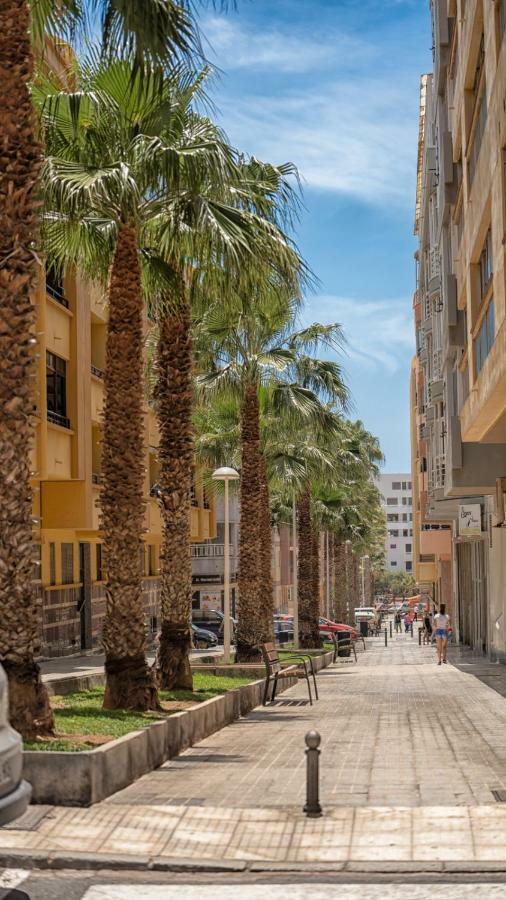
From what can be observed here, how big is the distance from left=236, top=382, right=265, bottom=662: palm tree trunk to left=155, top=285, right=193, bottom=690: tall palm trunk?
10.3 meters

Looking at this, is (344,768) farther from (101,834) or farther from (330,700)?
(330,700)

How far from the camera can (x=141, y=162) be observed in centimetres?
1571

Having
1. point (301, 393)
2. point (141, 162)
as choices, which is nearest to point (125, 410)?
point (141, 162)

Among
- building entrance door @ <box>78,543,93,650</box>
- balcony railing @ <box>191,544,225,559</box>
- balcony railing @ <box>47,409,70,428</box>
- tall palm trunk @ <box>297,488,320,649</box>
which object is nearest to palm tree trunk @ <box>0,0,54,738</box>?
balcony railing @ <box>47,409,70,428</box>

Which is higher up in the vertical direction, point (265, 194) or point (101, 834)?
point (265, 194)

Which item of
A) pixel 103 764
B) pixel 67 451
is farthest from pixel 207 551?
pixel 103 764

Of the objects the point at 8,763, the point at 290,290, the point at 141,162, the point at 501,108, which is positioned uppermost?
the point at 501,108

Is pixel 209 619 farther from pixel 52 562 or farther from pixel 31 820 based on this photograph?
pixel 31 820

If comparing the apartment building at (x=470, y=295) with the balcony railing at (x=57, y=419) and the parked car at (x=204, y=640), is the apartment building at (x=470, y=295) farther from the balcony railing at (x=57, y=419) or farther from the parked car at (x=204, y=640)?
the parked car at (x=204, y=640)

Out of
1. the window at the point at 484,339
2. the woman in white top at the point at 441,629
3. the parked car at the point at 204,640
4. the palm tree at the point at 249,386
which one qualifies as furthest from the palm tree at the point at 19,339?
the parked car at the point at 204,640

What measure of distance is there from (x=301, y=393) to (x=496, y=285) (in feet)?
53.0

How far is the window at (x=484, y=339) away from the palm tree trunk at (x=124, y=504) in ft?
22.3

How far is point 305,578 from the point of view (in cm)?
4678

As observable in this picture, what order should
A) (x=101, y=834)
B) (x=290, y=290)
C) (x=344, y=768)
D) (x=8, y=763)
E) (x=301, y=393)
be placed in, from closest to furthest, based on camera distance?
(x=8, y=763)
(x=101, y=834)
(x=344, y=768)
(x=290, y=290)
(x=301, y=393)
